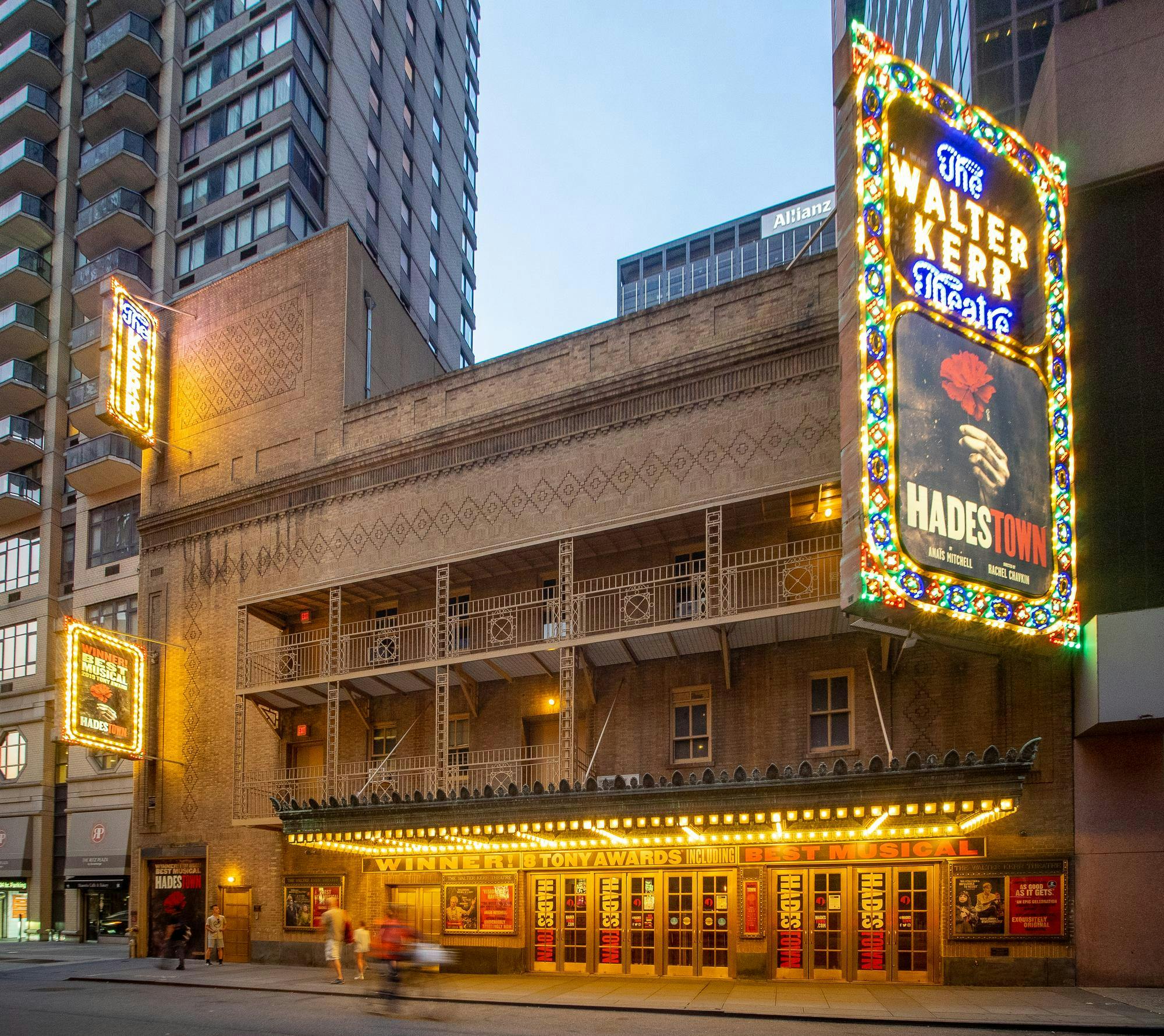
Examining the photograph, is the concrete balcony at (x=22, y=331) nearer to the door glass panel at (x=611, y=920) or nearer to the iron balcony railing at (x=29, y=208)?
the iron balcony railing at (x=29, y=208)

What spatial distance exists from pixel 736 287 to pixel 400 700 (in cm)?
1285

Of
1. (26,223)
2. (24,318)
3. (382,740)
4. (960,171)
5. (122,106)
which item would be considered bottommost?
(382,740)

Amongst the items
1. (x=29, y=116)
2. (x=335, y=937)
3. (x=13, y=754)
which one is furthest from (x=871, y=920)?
(x=29, y=116)

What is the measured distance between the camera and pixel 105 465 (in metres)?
42.3

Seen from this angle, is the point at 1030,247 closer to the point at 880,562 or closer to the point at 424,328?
the point at 880,562

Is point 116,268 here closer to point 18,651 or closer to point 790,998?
point 18,651

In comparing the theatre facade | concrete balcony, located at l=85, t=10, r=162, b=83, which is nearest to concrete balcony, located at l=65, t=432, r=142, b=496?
the theatre facade

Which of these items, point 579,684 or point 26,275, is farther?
point 26,275

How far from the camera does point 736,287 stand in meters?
24.3

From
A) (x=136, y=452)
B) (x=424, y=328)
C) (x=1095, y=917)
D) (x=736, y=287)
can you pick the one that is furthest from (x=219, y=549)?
(x=424, y=328)

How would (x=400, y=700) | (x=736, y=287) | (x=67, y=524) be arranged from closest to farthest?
(x=736, y=287), (x=400, y=700), (x=67, y=524)

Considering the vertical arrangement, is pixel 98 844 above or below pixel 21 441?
below

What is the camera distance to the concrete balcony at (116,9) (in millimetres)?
51281

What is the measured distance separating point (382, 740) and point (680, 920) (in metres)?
9.27
